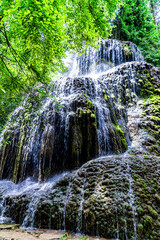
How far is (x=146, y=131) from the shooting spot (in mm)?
7352

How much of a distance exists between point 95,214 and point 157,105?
263 inches

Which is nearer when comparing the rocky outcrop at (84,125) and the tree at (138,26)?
the rocky outcrop at (84,125)

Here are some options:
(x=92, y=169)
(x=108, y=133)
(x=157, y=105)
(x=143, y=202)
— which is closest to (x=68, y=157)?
(x=92, y=169)

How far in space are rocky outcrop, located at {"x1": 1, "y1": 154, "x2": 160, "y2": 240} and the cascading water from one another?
0.02 meters

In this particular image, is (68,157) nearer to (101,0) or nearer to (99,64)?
(101,0)

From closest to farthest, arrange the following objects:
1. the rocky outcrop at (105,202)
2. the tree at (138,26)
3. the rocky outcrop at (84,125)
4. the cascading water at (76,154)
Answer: the rocky outcrop at (105,202)
the cascading water at (76,154)
the rocky outcrop at (84,125)
the tree at (138,26)

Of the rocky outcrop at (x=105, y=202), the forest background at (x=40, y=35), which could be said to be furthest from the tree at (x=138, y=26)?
the rocky outcrop at (x=105, y=202)

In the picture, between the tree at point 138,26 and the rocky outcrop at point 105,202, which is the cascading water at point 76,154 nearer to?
the rocky outcrop at point 105,202

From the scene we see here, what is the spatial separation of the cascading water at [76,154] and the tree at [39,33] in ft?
3.65

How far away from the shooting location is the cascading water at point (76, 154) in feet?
12.5

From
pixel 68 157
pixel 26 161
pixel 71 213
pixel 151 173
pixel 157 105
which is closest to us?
pixel 71 213

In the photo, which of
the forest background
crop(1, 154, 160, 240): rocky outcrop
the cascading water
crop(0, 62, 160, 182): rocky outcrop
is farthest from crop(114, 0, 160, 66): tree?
crop(1, 154, 160, 240): rocky outcrop

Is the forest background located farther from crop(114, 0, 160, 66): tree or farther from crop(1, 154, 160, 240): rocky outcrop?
crop(114, 0, 160, 66): tree

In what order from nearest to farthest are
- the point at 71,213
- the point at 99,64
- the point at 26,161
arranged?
1. the point at 71,213
2. the point at 26,161
3. the point at 99,64
